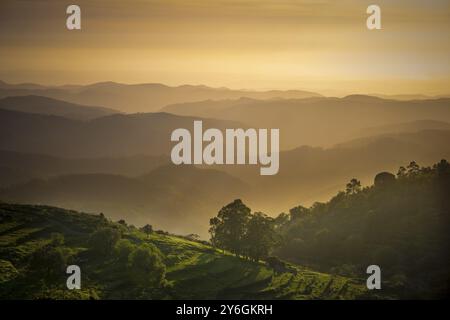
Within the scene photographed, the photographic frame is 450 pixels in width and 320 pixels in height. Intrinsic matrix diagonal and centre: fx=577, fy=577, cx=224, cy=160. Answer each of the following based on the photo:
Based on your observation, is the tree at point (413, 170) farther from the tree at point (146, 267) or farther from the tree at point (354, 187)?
the tree at point (146, 267)

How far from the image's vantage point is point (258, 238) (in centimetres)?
10800

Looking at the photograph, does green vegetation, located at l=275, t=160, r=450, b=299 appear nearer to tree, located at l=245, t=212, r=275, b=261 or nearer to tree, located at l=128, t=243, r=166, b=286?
tree, located at l=245, t=212, r=275, b=261

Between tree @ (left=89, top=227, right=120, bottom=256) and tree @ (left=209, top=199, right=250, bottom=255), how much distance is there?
20065 millimetres

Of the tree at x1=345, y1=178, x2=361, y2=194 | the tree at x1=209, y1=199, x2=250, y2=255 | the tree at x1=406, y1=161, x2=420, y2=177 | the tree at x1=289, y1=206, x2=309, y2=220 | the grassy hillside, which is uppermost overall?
the tree at x1=406, y1=161, x2=420, y2=177

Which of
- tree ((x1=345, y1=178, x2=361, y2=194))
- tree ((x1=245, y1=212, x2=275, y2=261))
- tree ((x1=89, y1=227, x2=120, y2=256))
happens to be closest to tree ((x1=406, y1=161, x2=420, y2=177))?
tree ((x1=345, y1=178, x2=361, y2=194))

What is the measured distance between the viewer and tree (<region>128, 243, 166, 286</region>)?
89250mm

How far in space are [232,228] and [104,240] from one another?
24.5m

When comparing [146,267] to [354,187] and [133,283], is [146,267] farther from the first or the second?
[354,187]

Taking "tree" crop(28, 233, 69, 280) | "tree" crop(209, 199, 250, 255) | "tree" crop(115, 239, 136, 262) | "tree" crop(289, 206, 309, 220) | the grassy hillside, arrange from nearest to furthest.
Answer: the grassy hillside
"tree" crop(28, 233, 69, 280)
"tree" crop(115, 239, 136, 262)
"tree" crop(209, 199, 250, 255)
"tree" crop(289, 206, 309, 220)

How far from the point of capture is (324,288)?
313 feet

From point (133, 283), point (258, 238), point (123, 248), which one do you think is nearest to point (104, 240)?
point (123, 248)

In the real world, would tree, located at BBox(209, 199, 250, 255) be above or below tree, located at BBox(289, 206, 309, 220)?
below
